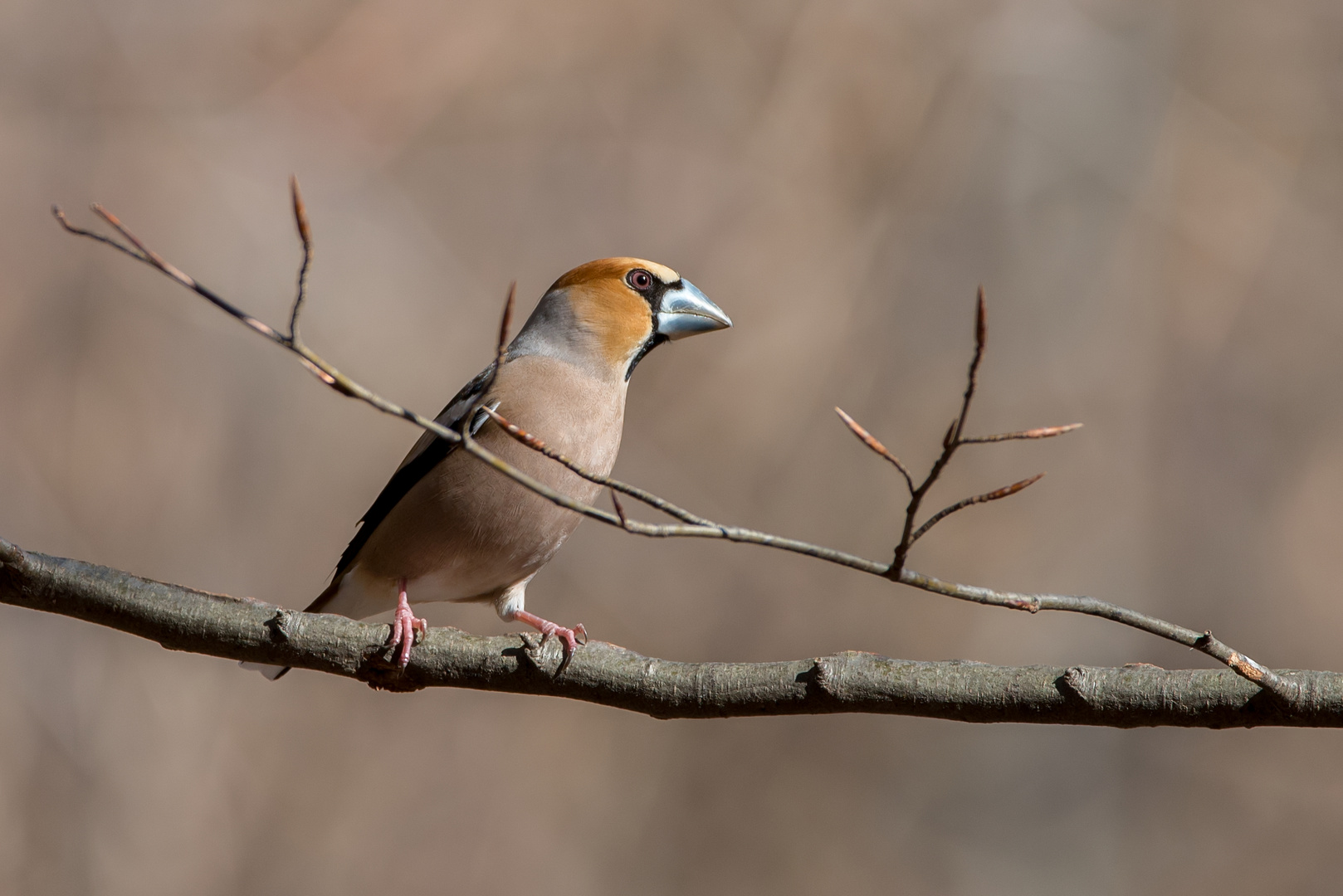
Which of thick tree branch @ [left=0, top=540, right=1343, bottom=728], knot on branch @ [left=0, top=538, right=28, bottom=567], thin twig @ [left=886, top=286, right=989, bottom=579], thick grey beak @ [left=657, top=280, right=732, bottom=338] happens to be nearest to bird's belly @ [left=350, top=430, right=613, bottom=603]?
thick grey beak @ [left=657, top=280, right=732, bottom=338]

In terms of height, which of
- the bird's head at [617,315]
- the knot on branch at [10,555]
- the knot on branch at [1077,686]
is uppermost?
the bird's head at [617,315]

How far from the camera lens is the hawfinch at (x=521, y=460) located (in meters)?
2.93

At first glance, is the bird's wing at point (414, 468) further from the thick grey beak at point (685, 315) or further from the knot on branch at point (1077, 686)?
the knot on branch at point (1077, 686)

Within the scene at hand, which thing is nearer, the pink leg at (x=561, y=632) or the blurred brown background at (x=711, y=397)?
the pink leg at (x=561, y=632)

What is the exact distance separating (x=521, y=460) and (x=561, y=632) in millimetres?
753

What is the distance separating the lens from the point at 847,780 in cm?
626

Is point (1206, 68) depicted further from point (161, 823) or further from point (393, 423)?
point (161, 823)

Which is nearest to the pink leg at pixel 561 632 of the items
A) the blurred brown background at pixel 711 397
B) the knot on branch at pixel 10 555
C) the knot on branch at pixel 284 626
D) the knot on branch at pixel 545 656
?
the knot on branch at pixel 545 656

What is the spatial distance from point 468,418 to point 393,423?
15.3 ft

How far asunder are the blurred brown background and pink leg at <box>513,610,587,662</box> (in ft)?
8.85

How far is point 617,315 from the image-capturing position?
132 inches

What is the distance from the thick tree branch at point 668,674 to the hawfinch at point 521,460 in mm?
475

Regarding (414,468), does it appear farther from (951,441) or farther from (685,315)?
(951,441)

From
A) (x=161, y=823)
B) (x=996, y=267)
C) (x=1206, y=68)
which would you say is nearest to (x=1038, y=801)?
(x=996, y=267)
